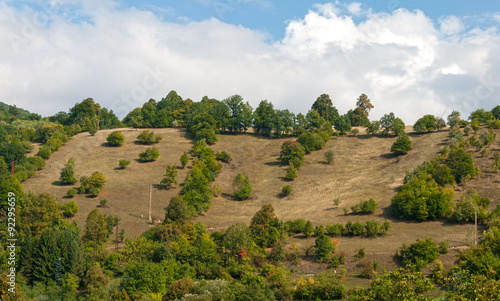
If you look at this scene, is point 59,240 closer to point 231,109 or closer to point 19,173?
point 19,173

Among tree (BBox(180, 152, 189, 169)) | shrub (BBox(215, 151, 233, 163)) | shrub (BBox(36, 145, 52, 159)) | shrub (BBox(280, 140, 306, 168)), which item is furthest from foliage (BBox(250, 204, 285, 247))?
shrub (BBox(36, 145, 52, 159))

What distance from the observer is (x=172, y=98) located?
14838 centimetres

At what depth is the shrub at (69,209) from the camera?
6516cm

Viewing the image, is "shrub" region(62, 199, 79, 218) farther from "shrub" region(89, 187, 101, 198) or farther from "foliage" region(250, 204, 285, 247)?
"foliage" region(250, 204, 285, 247)

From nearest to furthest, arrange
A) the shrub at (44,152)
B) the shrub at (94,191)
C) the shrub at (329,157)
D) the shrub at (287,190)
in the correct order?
the shrub at (94,191) → the shrub at (287,190) → the shrub at (44,152) → the shrub at (329,157)

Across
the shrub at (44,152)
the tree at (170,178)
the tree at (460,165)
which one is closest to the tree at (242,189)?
the tree at (170,178)

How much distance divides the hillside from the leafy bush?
1.65 meters

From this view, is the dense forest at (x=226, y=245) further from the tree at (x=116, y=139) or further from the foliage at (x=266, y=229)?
the tree at (x=116, y=139)

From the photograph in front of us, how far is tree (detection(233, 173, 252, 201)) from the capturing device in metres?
78.2

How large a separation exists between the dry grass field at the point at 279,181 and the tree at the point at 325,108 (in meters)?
13.4

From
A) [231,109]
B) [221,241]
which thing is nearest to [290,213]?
[221,241]

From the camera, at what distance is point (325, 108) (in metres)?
128

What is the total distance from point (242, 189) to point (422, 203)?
1132 inches

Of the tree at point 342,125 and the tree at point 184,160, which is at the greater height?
the tree at point 342,125
